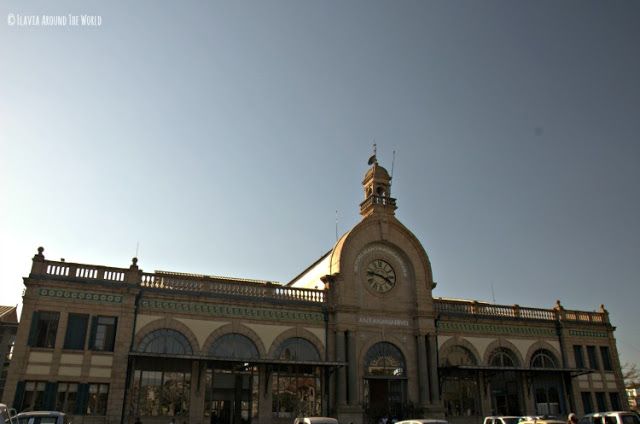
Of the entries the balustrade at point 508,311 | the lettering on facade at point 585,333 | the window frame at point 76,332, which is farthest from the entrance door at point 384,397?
the window frame at point 76,332

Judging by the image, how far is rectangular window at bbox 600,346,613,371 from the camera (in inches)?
1639

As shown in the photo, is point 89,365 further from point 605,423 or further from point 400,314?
point 605,423

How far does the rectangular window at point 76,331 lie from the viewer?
2836 cm

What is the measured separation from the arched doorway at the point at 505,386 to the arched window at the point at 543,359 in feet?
5.82

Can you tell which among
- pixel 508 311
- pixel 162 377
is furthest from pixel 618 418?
pixel 162 377

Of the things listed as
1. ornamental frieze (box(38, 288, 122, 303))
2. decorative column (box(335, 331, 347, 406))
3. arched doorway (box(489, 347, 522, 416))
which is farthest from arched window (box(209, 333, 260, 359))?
arched doorway (box(489, 347, 522, 416))

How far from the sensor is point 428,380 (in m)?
34.8

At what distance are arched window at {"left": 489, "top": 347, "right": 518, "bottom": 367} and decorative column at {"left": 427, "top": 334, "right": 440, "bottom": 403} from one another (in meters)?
5.09

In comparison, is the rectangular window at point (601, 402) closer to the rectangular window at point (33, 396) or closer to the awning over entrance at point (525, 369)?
the awning over entrance at point (525, 369)

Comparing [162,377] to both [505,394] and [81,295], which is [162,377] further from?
[505,394]

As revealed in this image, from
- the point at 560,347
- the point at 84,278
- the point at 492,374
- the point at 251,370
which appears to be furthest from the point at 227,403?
the point at 560,347

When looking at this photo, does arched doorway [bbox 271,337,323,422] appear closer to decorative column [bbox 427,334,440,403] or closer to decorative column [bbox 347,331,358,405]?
decorative column [bbox 347,331,358,405]

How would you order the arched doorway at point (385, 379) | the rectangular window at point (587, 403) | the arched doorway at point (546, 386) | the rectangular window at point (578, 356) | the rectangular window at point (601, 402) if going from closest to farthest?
1. the arched doorway at point (385, 379)
2. the arched doorway at point (546, 386)
3. the rectangular window at point (587, 403)
4. the rectangular window at point (601, 402)
5. the rectangular window at point (578, 356)

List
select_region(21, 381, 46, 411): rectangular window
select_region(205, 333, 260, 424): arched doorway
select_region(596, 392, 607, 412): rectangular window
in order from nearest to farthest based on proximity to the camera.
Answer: select_region(21, 381, 46, 411): rectangular window
select_region(205, 333, 260, 424): arched doorway
select_region(596, 392, 607, 412): rectangular window
